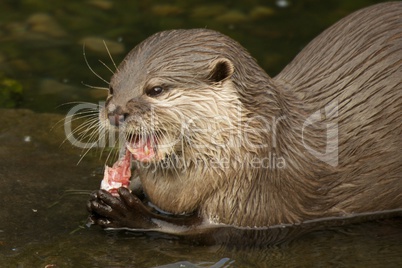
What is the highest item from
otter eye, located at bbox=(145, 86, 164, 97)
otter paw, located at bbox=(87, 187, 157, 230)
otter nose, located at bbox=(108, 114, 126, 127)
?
otter eye, located at bbox=(145, 86, 164, 97)

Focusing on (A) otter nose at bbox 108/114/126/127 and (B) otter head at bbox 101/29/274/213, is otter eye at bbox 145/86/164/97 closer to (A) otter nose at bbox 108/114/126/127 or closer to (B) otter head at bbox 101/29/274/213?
(B) otter head at bbox 101/29/274/213

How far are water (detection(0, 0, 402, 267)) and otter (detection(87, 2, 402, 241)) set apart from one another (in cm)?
17

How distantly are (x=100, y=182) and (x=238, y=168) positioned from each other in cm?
85

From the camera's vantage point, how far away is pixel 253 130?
13.7ft

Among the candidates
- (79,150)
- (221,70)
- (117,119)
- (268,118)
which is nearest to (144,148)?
(117,119)

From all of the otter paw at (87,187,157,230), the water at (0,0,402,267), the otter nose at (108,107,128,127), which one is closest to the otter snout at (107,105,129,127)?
the otter nose at (108,107,128,127)

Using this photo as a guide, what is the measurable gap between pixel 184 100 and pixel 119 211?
624 millimetres

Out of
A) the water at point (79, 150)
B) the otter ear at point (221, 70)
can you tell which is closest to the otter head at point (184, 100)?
the otter ear at point (221, 70)

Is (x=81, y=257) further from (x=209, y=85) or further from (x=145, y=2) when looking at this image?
(x=145, y=2)

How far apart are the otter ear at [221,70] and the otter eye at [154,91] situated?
0.77 feet

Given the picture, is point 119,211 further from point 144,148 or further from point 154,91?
point 154,91

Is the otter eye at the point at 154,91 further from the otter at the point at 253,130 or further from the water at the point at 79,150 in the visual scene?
the water at the point at 79,150

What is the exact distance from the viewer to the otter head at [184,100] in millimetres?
3992

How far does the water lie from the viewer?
4.05 m
